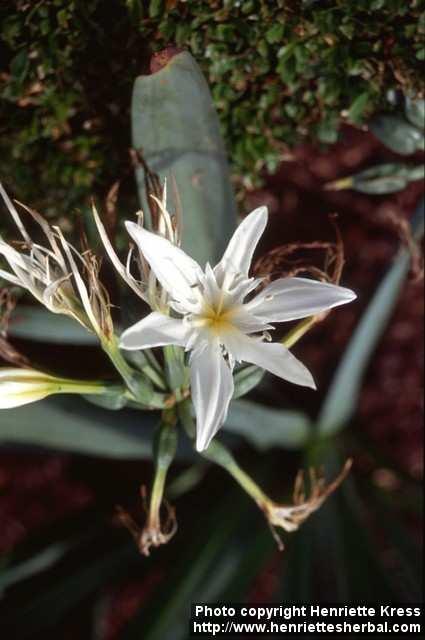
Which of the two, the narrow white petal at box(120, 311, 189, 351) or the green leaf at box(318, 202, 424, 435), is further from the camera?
the green leaf at box(318, 202, 424, 435)

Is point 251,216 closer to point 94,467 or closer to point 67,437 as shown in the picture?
point 67,437

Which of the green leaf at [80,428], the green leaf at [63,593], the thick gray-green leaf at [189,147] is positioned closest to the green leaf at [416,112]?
the thick gray-green leaf at [189,147]

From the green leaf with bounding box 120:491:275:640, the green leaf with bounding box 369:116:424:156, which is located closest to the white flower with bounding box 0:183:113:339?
the green leaf with bounding box 369:116:424:156

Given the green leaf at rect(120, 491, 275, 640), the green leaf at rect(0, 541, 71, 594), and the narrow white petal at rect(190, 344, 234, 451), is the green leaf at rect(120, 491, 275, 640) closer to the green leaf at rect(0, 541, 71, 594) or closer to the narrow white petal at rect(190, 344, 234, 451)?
the green leaf at rect(0, 541, 71, 594)

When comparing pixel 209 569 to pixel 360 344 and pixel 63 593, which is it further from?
pixel 360 344

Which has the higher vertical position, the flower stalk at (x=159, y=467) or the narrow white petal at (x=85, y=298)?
the narrow white petal at (x=85, y=298)

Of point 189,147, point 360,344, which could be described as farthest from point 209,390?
point 360,344

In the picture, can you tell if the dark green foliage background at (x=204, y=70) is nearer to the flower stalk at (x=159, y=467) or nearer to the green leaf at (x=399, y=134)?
the green leaf at (x=399, y=134)
